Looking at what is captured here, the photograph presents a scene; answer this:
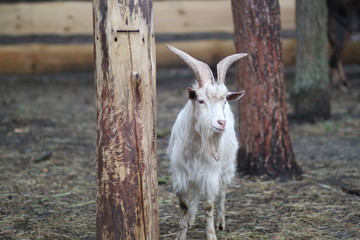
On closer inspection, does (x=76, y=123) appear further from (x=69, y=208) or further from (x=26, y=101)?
(x=69, y=208)

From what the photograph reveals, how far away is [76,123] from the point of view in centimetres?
967

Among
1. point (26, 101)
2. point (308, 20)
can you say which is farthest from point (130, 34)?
point (26, 101)

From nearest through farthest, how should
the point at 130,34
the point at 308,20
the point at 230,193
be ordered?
the point at 130,34 < the point at 230,193 < the point at 308,20

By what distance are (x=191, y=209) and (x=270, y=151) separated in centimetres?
181

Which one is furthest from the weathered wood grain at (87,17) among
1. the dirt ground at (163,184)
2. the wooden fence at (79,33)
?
the dirt ground at (163,184)

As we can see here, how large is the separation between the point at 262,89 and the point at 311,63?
293 cm

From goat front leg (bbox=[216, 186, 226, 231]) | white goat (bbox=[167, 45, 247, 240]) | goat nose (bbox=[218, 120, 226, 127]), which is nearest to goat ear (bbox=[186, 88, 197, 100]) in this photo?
white goat (bbox=[167, 45, 247, 240])

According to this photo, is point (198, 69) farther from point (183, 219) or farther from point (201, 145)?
point (183, 219)

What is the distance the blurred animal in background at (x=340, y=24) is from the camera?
11.5 meters

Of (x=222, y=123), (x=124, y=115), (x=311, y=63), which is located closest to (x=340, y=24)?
(x=311, y=63)

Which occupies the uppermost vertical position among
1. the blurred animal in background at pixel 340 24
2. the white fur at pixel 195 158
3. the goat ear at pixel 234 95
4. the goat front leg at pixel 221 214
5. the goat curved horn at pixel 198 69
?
the blurred animal in background at pixel 340 24

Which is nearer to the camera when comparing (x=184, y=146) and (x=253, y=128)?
(x=184, y=146)

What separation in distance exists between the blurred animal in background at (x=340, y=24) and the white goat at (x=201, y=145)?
7.02m

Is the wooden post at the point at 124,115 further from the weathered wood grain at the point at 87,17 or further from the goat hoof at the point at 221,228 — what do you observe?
the weathered wood grain at the point at 87,17
